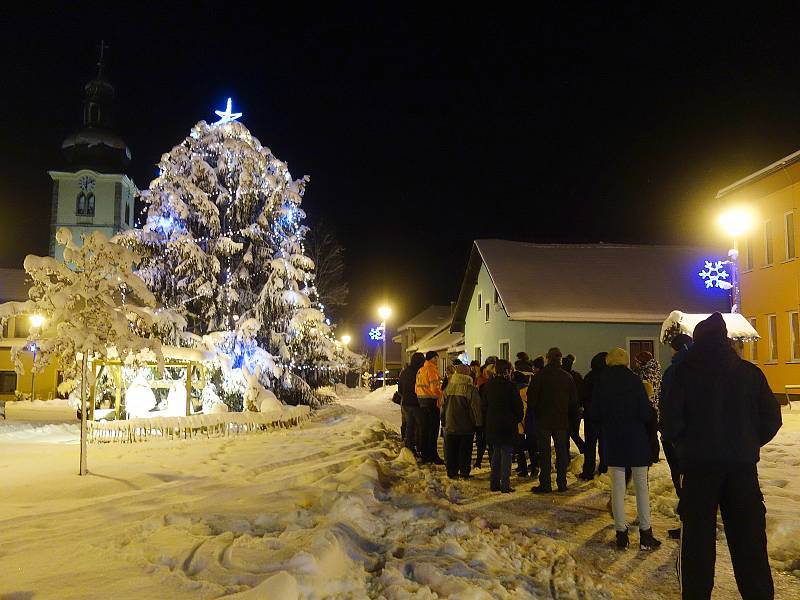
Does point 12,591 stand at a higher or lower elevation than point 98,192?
lower

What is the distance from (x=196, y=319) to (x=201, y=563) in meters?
17.2

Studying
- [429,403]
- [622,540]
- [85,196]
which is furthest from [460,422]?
[85,196]

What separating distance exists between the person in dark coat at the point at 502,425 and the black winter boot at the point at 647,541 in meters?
3.02

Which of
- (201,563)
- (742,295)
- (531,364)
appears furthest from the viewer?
(742,295)

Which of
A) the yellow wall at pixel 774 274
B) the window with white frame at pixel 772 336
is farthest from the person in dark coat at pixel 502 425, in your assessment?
the window with white frame at pixel 772 336

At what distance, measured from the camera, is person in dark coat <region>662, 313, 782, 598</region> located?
14.0 ft

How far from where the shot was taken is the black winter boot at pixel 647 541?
6.29m

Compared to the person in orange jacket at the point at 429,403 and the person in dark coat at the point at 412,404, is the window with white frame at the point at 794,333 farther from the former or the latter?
the person in orange jacket at the point at 429,403

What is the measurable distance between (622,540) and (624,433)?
994 mm

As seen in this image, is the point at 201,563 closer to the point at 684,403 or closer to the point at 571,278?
the point at 684,403

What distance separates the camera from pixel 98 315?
1059 cm

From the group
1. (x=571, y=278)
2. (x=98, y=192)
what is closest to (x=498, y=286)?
(x=571, y=278)

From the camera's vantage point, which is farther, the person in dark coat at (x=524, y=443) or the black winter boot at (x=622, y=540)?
the person in dark coat at (x=524, y=443)

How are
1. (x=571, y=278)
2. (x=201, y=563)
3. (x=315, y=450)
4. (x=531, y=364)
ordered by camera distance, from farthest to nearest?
1. (x=571, y=278)
2. (x=315, y=450)
3. (x=531, y=364)
4. (x=201, y=563)
